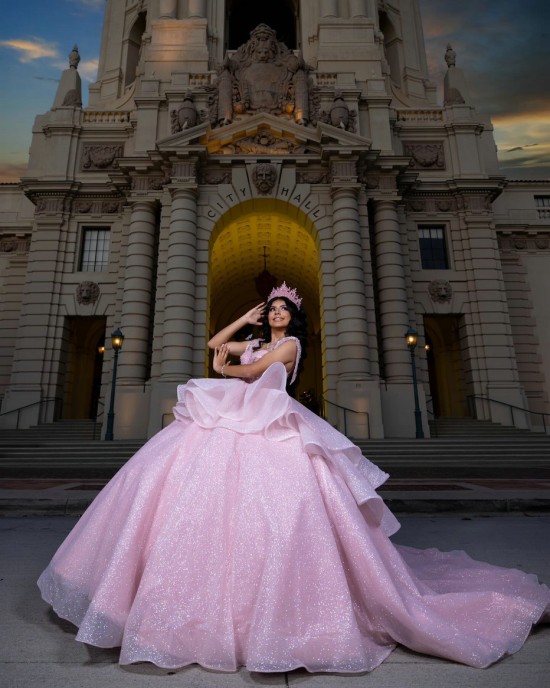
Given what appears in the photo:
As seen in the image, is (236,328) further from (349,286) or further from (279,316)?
(349,286)

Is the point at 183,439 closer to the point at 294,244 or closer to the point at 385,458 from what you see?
the point at 385,458

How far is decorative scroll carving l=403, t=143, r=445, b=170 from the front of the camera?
1972 cm

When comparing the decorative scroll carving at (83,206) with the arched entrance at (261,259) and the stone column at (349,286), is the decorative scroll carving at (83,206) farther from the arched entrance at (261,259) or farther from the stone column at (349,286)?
the stone column at (349,286)

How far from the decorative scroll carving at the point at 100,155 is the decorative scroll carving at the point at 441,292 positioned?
1502 centimetres

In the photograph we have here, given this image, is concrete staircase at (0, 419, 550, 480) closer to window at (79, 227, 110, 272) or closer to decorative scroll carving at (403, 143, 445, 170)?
window at (79, 227, 110, 272)

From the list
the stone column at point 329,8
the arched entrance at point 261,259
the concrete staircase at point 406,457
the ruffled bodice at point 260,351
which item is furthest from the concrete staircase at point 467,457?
the stone column at point 329,8

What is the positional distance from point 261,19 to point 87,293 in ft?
69.8

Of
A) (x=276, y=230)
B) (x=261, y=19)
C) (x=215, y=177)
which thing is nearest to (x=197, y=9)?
(x=261, y=19)

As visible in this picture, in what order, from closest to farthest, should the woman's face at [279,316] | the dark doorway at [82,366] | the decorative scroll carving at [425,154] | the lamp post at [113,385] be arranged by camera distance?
1. the woman's face at [279,316]
2. the lamp post at [113,385]
3. the dark doorway at [82,366]
4. the decorative scroll carving at [425,154]

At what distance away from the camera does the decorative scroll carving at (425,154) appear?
64.7 feet

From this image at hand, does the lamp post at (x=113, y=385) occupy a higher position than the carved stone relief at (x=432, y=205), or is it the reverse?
the carved stone relief at (x=432, y=205)

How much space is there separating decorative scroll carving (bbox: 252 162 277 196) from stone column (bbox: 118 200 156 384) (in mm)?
4317

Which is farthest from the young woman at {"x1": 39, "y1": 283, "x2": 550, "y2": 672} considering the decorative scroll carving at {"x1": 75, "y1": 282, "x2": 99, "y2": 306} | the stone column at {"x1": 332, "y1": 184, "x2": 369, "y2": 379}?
the decorative scroll carving at {"x1": 75, "y1": 282, "x2": 99, "y2": 306}

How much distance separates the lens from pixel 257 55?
59.8ft
